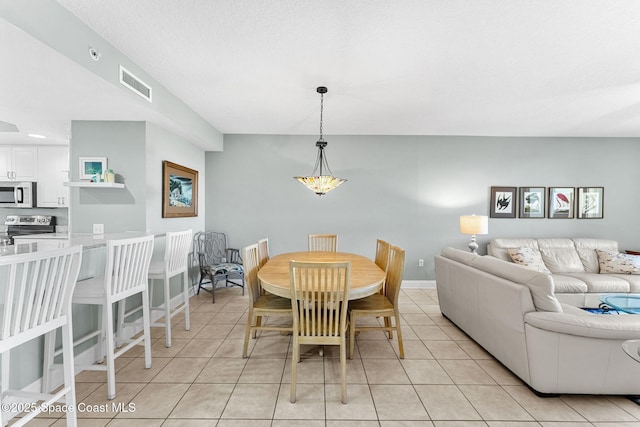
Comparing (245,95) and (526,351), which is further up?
(245,95)


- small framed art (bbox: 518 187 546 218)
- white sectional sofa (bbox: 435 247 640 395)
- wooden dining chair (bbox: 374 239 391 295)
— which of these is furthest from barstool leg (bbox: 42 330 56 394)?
small framed art (bbox: 518 187 546 218)

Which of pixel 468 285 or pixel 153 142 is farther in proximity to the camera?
pixel 153 142

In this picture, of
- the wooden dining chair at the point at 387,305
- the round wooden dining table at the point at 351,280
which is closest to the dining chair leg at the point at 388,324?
the wooden dining chair at the point at 387,305

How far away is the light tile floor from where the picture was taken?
1.71m

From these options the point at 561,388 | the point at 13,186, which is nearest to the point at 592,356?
the point at 561,388

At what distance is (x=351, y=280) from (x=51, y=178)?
5190mm

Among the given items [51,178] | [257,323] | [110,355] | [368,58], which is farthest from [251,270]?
[51,178]

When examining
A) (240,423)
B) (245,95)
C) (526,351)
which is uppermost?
(245,95)

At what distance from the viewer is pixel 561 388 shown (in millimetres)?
1848

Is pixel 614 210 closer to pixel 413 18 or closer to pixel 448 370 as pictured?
pixel 448 370

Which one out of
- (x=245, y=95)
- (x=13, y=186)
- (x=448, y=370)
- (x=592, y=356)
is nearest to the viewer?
(x=592, y=356)

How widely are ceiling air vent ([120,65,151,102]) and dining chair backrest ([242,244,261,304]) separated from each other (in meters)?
1.62

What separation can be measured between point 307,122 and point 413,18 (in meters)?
2.24

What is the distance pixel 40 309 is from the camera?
1409 mm
